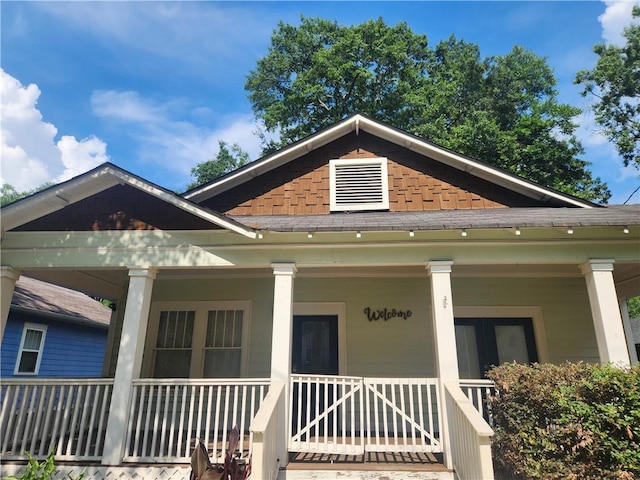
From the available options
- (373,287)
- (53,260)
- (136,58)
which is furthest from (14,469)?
(136,58)

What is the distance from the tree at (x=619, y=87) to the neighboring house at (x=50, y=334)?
86.9ft

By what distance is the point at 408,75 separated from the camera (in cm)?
2398

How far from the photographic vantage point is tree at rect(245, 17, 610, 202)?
2038cm

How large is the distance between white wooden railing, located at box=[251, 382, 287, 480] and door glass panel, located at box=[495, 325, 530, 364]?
14.8 ft

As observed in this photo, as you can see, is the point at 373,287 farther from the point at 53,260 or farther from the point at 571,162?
the point at 571,162

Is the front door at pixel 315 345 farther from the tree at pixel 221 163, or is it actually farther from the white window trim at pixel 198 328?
the tree at pixel 221 163

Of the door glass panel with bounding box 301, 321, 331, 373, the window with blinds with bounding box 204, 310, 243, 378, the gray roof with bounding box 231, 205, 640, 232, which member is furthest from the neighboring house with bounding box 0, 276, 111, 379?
the gray roof with bounding box 231, 205, 640, 232

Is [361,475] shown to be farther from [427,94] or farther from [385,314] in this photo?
[427,94]

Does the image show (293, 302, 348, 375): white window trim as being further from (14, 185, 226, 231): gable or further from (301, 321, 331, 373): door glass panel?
(14, 185, 226, 231): gable

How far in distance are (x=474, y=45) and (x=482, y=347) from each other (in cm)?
2396

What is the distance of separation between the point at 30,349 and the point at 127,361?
946 centimetres

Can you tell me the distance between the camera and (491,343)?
7645 mm

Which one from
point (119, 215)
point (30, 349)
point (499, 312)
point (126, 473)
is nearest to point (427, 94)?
point (499, 312)

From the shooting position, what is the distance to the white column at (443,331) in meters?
5.28
